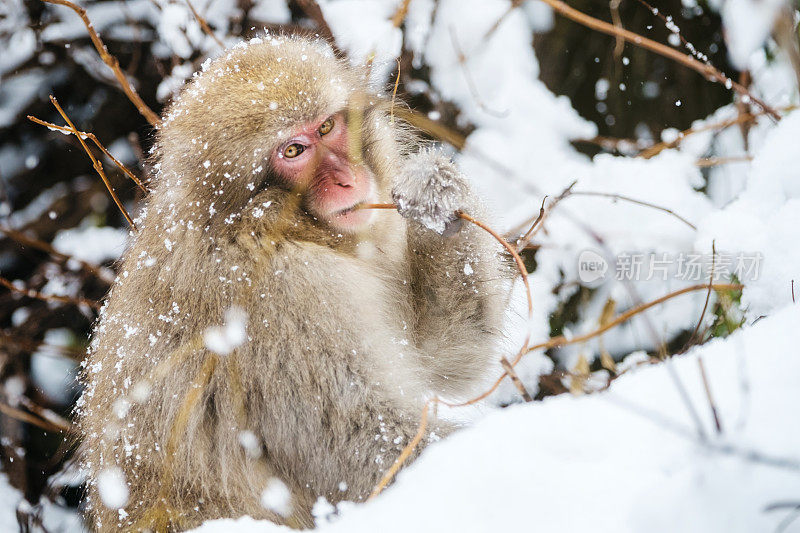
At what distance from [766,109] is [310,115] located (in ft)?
5.82

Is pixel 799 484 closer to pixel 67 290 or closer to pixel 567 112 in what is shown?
pixel 567 112

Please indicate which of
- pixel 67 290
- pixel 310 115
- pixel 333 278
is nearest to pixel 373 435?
pixel 333 278

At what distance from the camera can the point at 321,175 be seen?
7.33 feet

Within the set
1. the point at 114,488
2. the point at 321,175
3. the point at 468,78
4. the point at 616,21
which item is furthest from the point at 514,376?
the point at 616,21

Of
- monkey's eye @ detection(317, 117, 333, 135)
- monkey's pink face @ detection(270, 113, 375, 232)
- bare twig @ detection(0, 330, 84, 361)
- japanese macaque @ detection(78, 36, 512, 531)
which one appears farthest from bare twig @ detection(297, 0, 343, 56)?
bare twig @ detection(0, 330, 84, 361)

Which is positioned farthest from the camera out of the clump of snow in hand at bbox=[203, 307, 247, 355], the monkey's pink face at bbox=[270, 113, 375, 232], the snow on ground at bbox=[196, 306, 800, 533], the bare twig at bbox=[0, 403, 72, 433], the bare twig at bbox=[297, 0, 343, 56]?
the bare twig at bbox=[297, 0, 343, 56]

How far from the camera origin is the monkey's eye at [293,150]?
2.22m

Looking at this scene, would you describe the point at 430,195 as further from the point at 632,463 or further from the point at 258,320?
the point at 632,463

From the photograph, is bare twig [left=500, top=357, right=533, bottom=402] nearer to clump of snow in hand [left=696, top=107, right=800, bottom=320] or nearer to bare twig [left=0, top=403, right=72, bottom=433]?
clump of snow in hand [left=696, top=107, right=800, bottom=320]

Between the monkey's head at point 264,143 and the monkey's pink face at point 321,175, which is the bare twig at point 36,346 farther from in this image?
the monkey's pink face at point 321,175

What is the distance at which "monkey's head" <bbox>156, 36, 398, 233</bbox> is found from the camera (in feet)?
7.11

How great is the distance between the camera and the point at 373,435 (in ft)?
7.00

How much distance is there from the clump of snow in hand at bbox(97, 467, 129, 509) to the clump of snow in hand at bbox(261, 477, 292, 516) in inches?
18.2

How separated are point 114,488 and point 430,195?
1.42m
